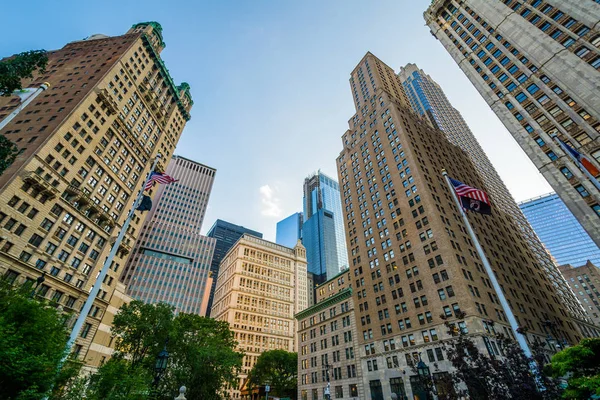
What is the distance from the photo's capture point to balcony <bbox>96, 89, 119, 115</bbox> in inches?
2273

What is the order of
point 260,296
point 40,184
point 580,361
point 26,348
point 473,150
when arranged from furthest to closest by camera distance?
1. point 473,150
2. point 260,296
3. point 40,184
4. point 26,348
5. point 580,361

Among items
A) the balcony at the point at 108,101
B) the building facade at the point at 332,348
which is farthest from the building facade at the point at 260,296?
the balcony at the point at 108,101

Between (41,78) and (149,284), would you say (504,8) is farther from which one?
(149,284)

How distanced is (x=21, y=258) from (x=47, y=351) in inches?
1210

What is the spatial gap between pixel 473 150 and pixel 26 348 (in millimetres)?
148539

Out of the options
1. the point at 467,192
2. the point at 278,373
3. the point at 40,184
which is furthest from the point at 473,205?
the point at 278,373

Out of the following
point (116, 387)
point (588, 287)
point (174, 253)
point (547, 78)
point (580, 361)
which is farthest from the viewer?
point (174, 253)

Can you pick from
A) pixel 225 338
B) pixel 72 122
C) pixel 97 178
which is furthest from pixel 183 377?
pixel 72 122

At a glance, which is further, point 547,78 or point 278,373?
point 278,373

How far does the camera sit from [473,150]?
422ft

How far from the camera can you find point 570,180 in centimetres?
4034

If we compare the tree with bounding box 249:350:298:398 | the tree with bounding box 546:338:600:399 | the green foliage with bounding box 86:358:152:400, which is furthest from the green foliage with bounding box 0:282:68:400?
the tree with bounding box 249:350:298:398

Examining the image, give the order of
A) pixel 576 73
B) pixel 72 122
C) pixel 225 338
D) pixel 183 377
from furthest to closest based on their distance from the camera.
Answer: pixel 225 338, pixel 72 122, pixel 576 73, pixel 183 377

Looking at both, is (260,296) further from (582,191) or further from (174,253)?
(582,191)
